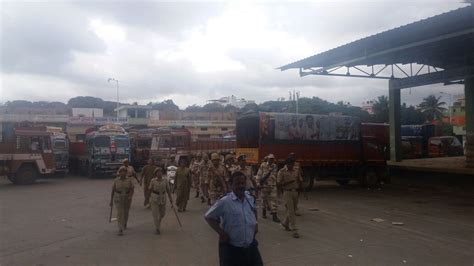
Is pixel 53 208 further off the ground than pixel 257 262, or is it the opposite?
pixel 257 262

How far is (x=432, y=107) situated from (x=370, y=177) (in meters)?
74.1

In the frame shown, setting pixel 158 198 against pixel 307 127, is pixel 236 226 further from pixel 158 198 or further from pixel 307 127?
pixel 307 127

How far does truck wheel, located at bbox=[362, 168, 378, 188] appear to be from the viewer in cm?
2030

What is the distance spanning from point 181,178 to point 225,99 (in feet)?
434

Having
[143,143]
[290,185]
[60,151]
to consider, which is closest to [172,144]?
[143,143]

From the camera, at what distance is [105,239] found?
9.42 m

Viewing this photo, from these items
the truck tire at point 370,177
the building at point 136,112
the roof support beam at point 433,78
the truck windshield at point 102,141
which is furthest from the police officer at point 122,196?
the building at point 136,112

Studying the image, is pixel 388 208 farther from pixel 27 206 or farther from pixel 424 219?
pixel 27 206

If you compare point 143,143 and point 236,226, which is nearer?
point 236,226

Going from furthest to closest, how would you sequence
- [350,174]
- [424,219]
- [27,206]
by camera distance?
1. [350,174]
2. [27,206]
3. [424,219]

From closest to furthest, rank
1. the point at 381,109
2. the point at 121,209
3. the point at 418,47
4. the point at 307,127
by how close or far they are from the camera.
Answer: the point at 121,209 < the point at 418,47 < the point at 307,127 < the point at 381,109

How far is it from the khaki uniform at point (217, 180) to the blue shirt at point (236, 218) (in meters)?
7.37

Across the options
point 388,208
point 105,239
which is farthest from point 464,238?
point 105,239

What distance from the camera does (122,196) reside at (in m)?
10.1
